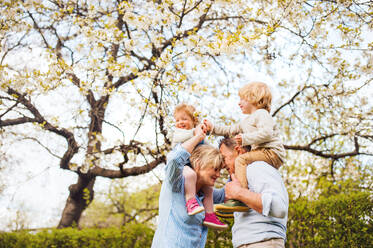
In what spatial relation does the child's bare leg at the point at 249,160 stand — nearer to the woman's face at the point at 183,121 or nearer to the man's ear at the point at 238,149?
the man's ear at the point at 238,149

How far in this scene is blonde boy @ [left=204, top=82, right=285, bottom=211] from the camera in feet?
7.49

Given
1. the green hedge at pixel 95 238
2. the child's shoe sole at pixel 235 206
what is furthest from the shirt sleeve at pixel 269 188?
the green hedge at pixel 95 238

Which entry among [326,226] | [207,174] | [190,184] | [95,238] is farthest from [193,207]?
[95,238]

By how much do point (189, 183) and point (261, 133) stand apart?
2.53 ft

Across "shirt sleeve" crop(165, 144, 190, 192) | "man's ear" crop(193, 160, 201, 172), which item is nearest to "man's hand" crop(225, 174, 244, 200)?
"man's ear" crop(193, 160, 201, 172)

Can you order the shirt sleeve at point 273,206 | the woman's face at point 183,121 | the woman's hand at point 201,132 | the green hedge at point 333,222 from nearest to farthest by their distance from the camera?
the shirt sleeve at point 273,206, the woman's hand at point 201,132, the woman's face at point 183,121, the green hedge at point 333,222

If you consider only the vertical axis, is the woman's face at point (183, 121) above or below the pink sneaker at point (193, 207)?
above

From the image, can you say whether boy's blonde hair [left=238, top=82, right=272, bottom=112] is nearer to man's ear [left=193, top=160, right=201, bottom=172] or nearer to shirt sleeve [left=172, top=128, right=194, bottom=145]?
shirt sleeve [left=172, top=128, right=194, bottom=145]


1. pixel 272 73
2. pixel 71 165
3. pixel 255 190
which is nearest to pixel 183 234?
pixel 255 190

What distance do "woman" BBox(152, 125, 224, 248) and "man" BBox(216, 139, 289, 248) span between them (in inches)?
7.2

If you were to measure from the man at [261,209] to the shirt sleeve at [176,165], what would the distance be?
349mm

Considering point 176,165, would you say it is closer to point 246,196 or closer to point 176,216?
point 176,216

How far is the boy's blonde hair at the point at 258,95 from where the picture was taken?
256cm

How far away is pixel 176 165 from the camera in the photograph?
1766mm
